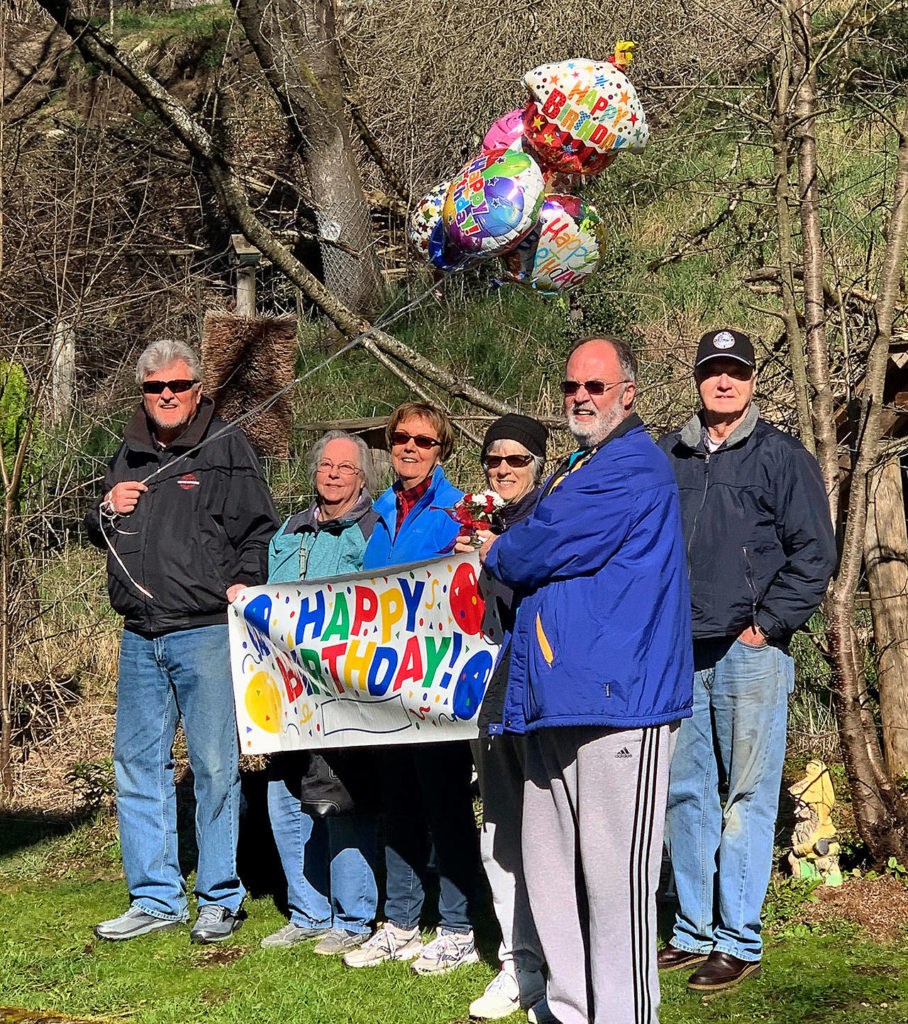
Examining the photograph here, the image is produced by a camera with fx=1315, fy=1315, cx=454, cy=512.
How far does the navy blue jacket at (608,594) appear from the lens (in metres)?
3.66

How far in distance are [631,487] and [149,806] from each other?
2.63 metres

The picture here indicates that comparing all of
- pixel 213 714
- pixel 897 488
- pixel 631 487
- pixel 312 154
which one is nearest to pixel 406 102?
pixel 312 154

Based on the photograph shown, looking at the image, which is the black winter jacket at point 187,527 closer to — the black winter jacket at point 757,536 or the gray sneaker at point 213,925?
the gray sneaker at point 213,925

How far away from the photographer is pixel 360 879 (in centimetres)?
501

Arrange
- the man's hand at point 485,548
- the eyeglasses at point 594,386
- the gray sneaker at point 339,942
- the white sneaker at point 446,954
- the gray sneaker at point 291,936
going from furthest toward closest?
the gray sneaker at point 291,936 < the gray sneaker at point 339,942 < the white sneaker at point 446,954 < the man's hand at point 485,548 < the eyeglasses at point 594,386

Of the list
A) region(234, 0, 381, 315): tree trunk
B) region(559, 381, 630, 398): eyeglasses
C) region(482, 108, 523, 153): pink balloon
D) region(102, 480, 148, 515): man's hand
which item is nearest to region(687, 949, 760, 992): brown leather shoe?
region(559, 381, 630, 398): eyeglasses

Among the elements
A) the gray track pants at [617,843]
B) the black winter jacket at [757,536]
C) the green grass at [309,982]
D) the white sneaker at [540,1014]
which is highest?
the black winter jacket at [757,536]

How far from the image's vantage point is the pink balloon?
530cm

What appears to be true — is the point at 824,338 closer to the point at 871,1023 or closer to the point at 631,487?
the point at 631,487

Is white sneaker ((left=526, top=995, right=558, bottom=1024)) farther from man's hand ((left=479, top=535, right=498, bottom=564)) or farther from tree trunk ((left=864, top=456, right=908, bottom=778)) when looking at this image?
tree trunk ((left=864, top=456, right=908, bottom=778))

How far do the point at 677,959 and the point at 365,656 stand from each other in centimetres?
153

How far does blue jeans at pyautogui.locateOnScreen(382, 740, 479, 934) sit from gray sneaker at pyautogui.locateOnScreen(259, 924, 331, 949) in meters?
0.36

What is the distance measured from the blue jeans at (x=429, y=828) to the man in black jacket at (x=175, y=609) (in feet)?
2.37

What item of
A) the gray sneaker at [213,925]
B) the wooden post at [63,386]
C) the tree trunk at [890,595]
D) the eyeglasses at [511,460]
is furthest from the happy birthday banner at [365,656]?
the wooden post at [63,386]
